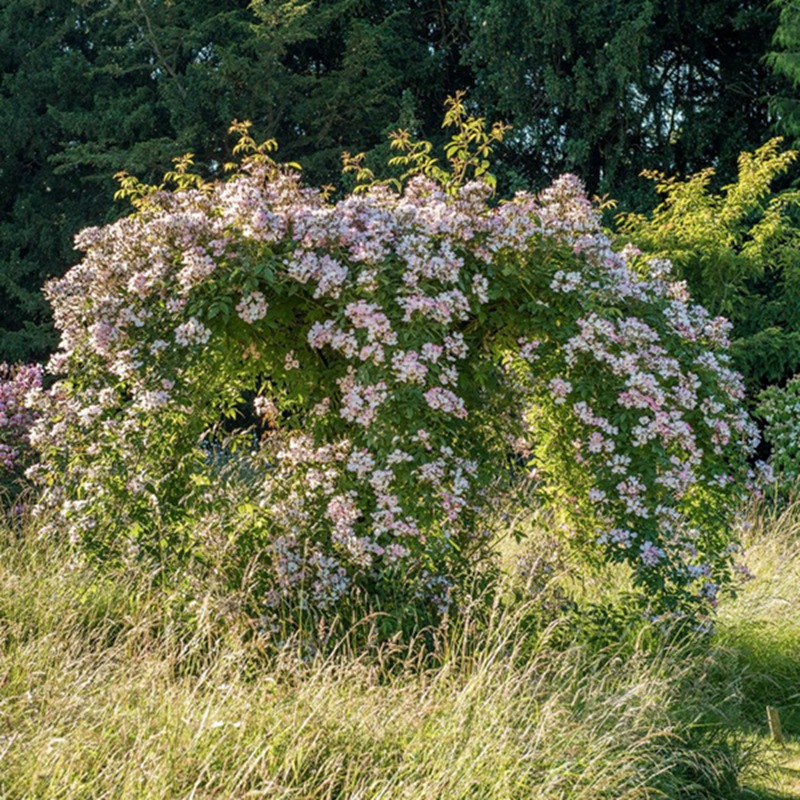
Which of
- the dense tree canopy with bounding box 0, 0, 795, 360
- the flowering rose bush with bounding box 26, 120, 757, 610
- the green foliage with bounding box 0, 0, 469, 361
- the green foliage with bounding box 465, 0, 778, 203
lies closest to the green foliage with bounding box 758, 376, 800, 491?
the green foliage with bounding box 465, 0, 778, 203

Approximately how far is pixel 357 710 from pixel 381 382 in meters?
1.29

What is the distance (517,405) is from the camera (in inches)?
185

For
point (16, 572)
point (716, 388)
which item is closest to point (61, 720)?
point (16, 572)

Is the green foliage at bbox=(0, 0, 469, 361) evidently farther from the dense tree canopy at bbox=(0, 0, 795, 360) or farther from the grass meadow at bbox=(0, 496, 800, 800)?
the grass meadow at bbox=(0, 496, 800, 800)

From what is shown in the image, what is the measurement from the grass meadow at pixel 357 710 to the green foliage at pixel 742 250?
5.04 metres

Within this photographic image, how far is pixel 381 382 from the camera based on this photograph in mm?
3910

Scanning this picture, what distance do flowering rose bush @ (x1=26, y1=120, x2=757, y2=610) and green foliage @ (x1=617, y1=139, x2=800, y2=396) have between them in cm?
436

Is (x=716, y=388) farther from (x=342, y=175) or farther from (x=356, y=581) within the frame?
(x=342, y=175)

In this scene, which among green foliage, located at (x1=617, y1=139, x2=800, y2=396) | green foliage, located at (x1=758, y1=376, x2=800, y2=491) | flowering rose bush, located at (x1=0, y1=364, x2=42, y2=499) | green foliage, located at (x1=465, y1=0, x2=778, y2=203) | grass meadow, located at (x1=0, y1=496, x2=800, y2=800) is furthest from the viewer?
green foliage, located at (x1=465, y1=0, x2=778, y2=203)

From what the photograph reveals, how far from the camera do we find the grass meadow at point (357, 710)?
271 centimetres

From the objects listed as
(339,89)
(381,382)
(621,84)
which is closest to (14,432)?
(381,382)

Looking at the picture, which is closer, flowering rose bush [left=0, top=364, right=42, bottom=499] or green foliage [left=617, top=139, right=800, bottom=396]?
flowering rose bush [left=0, top=364, right=42, bottom=499]

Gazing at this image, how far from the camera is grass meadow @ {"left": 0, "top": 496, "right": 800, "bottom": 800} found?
106 inches

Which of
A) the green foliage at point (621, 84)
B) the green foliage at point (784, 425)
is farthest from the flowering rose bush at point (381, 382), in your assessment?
the green foliage at point (621, 84)
